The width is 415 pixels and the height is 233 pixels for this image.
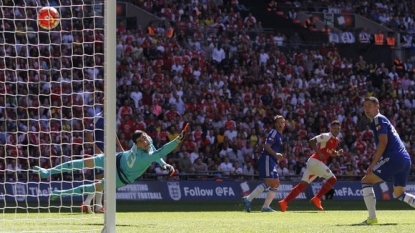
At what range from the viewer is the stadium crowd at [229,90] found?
109 feet

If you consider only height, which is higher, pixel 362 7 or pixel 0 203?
pixel 362 7

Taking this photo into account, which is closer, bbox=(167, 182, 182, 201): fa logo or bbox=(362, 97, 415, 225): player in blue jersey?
bbox=(362, 97, 415, 225): player in blue jersey

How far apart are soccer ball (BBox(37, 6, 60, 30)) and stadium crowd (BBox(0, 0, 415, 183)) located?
934cm

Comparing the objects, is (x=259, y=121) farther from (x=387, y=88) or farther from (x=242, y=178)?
(x=387, y=88)

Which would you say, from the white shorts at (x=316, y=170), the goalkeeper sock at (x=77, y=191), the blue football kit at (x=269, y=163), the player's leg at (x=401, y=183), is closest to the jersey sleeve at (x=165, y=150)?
the goalkeeper sock at (x=77, y=191)

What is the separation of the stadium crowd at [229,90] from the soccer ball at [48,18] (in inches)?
368

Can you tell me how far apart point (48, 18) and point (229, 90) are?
19345 millimetres

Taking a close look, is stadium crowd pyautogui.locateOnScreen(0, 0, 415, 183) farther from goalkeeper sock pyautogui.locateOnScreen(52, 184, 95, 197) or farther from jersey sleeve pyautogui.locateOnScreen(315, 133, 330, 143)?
goalkeeper sock pyautogui.locateOnScreen(52, 184, 95, 197)

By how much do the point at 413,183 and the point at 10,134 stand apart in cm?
1462

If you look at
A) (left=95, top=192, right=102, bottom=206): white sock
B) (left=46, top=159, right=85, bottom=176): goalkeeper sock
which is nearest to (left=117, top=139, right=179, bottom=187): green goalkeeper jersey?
(left=46, top=159, right=85, bottom=176): goalkeeper sock

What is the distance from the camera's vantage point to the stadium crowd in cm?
3312

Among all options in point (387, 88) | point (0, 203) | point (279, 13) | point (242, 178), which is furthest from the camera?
point (279, 13)

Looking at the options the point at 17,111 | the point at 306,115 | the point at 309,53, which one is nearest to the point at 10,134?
the point at 17,111

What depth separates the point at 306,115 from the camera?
125 ft
